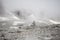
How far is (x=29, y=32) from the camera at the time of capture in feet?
7.03

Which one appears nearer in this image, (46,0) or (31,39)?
(31,39)

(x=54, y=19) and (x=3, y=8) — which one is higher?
(x=3, y=8)

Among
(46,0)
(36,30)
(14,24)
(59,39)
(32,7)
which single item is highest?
(46,0)

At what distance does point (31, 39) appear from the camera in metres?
2.11

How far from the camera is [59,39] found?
223 cm

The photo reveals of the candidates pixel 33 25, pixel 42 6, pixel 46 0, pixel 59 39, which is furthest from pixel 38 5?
pixel 59 39

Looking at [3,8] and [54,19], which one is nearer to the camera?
[3,8]

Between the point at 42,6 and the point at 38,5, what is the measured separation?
0.11 m

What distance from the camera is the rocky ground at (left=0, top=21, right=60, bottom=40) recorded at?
2.07 metres

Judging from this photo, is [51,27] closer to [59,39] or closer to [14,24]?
[59,39]

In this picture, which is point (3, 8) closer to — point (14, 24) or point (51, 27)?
point (14, 24)

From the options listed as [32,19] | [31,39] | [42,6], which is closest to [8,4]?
[32,19]

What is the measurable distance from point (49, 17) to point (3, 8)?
3.96 feet

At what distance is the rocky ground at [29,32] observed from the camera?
2.07 m
